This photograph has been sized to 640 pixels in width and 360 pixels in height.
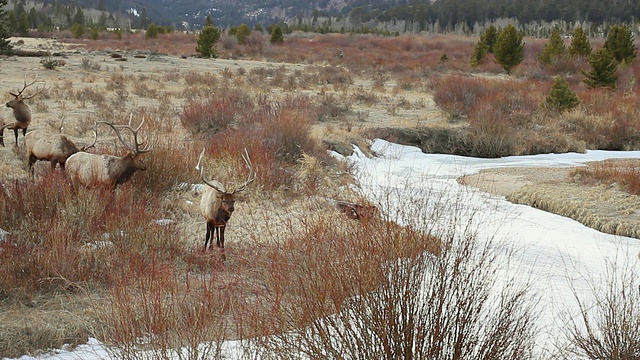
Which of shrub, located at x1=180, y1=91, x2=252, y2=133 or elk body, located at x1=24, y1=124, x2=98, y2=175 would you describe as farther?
shrub, located at x1=180, y1=91, x2=252, y2=133

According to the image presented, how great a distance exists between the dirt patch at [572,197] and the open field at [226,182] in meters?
0.27

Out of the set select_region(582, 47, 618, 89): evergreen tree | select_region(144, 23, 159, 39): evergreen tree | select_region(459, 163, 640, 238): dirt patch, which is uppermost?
select_region(144, 23, 159, 39): evergreen tree

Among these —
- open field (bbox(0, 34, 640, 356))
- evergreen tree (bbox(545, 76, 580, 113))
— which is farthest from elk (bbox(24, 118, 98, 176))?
evergreen tree (bbox(545, 76, 580, 113))

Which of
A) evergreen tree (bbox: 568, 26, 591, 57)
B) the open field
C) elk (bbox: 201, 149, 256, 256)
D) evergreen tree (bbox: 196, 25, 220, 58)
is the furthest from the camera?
evergreen tree (bbox: 196, 25, 220, 58)

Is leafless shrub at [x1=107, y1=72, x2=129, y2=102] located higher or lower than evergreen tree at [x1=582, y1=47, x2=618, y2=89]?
lower

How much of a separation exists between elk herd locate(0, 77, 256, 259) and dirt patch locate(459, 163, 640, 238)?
15.9 ft

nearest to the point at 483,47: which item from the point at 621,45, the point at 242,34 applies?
the point at 621,45

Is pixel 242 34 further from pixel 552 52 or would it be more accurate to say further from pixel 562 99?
pixel 562 99

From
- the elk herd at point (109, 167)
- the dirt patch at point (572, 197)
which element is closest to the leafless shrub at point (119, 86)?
the elk herd at point (109, 167)

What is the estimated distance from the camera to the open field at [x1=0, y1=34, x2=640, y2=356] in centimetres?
395

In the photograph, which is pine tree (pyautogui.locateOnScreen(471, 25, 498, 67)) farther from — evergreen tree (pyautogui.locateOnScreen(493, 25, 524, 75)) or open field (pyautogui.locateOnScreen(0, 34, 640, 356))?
open field (pyautogui.locateOnScreen(0, 34, 640, 356))

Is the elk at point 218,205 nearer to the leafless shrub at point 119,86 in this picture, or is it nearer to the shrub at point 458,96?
the leafless shrub at point 119,86

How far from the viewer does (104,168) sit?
725 cm

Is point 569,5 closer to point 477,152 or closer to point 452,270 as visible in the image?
point 477,152
